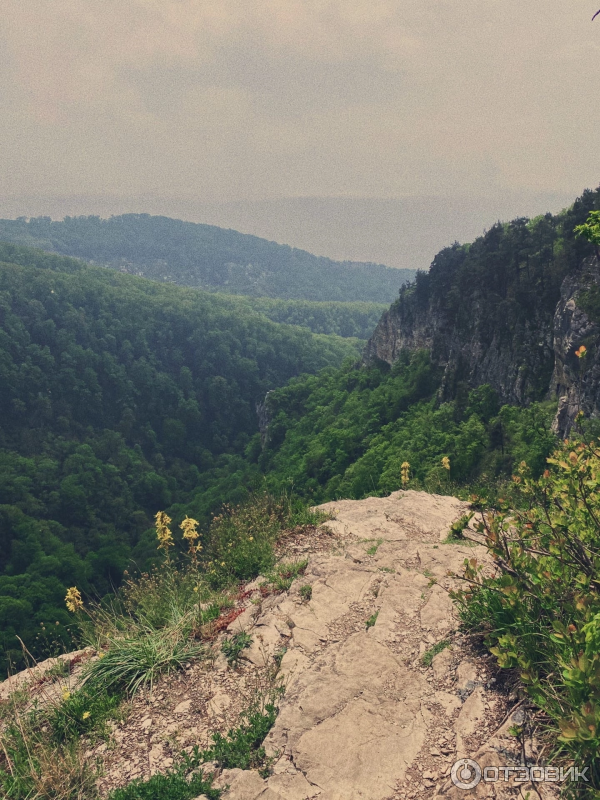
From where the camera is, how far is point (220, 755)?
4.34 m

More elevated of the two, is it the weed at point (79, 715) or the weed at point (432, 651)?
the weed at point (432, 651)

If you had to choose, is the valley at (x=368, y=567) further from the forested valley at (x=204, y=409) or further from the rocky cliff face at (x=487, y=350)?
the forested valley at (x=204, y=409)

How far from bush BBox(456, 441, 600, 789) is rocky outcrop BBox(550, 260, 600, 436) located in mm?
16910

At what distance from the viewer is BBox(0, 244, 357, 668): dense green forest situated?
2562 inches

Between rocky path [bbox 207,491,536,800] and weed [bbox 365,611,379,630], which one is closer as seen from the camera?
rocky path [bbox 207,491,536,800]

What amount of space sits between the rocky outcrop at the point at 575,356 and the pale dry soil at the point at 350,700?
16368 mm

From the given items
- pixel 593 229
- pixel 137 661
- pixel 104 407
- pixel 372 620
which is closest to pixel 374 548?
pixel 372 620

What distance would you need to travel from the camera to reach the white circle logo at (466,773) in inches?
137

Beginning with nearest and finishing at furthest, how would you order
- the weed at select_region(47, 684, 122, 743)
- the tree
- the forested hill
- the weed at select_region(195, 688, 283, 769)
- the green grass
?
the green grass < the weed at select_region(195, 688, 283, 769) < the weed at select_region(47, 684, 122, 743) < the tree < the forested hill

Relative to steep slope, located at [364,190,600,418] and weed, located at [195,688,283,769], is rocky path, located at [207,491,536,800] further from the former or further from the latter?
steep slope, located at [364,190,600,418]

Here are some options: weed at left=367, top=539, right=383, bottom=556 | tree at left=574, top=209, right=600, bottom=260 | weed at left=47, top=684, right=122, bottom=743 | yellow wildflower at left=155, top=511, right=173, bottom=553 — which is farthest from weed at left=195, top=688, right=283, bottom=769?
tree at left=574, top=209, right=600, bottom=260

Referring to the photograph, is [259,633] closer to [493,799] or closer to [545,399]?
[493,799]

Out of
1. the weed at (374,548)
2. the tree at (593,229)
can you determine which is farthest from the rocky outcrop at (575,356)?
the weed at (374,548)

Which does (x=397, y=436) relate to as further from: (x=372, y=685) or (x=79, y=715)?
(x=79, y=715)
